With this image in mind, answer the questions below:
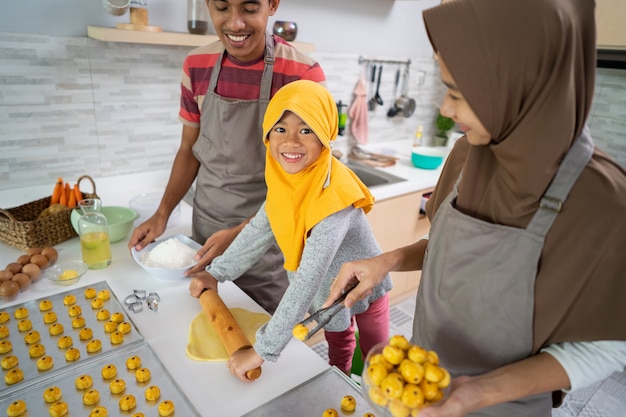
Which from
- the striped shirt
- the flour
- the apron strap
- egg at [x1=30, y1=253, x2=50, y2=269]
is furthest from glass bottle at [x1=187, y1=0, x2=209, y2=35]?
the apron strap

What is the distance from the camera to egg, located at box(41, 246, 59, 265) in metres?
1.24

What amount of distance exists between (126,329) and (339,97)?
1815mm

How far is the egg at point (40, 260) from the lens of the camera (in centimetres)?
119

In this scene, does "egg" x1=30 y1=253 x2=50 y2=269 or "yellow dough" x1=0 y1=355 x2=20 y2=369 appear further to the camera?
"egg" x1=30 y1=253 x2=50 y2=269

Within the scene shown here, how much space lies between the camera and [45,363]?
0.85 metres

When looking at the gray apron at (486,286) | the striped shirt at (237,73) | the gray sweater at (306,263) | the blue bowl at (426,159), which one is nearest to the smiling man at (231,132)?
the striped shirt at (237,73)

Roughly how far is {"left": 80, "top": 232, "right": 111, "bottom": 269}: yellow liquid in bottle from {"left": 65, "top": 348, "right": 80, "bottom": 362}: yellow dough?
410mm

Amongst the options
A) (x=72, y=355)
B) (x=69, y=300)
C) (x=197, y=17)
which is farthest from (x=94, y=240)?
(x=197, y=17)

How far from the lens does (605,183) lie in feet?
2.03

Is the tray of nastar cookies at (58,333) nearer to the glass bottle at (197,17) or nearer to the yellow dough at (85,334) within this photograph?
→ the yellow dough at (85,334)

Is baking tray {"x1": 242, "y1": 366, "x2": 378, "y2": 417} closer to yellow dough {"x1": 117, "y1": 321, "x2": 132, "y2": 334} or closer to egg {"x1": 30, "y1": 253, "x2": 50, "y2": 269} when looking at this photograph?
yellow dough {"x1": 117, "y1": 321, "x2": 132, "y2": 334}

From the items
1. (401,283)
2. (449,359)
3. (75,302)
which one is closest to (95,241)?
(75,302)

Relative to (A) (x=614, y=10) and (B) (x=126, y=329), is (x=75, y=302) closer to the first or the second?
(B) (x=126, y=329)

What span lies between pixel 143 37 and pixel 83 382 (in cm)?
117
